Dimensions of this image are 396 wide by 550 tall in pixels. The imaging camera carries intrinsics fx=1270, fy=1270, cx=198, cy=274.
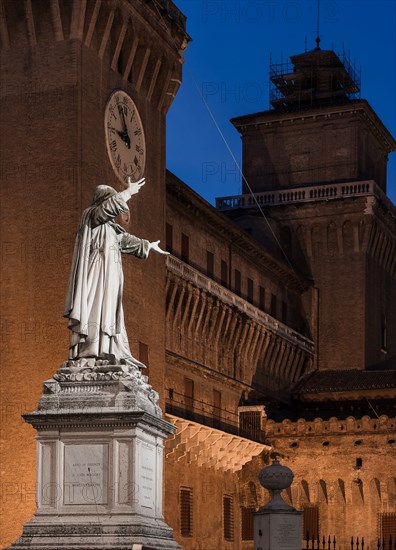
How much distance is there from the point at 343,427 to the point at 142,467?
36.2 metres

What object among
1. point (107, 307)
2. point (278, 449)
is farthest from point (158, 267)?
point (107, 307)

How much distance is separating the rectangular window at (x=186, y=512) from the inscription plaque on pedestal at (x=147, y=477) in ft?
96.0

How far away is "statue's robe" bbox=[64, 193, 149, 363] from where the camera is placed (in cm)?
1484

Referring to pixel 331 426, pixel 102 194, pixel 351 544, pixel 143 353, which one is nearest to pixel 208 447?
pixel 331 426

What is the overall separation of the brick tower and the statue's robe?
1790cm

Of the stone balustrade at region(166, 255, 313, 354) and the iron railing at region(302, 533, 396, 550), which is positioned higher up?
the stone balustrade at region(166, 255, 313, 354)

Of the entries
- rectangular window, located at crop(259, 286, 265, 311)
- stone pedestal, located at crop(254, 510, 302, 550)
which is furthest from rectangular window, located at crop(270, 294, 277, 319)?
stone pedestal, located at crop(254, 510, 302, 550)

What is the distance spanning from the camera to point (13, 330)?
33.6 meters

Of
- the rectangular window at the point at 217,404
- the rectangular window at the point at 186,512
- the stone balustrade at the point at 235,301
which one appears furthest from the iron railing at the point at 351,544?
the stone balustrade at the point at 235,301

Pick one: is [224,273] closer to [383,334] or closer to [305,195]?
[305,195]

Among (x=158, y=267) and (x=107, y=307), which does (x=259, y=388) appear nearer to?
(x=158, y=267)

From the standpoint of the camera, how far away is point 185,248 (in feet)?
150

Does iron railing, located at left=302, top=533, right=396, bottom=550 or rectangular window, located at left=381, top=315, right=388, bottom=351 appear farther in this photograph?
rectangular window, located at left=381, top=315, right=388, bottom=351

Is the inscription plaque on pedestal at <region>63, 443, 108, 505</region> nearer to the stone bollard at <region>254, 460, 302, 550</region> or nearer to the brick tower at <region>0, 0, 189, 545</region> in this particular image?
the stone bollard at <region>254, 460, 302, 550</region>
